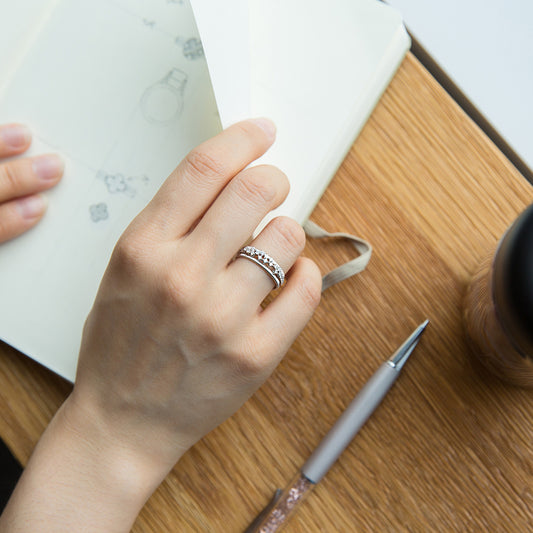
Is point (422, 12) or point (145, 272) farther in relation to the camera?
point (422, 12)

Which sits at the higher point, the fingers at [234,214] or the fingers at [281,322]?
the fingers at [234,214]

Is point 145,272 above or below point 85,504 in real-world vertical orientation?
above

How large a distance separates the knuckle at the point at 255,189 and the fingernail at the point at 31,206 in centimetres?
18

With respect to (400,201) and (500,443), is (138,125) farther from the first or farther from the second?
(500,443)

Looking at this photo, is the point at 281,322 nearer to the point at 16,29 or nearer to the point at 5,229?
the point at 5,229

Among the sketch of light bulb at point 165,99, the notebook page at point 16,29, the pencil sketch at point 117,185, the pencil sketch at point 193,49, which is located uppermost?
the pencil sketch at point 193,49

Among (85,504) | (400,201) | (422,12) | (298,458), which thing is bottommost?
(85,504)

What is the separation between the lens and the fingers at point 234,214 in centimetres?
40

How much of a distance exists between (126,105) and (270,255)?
0.64 feet

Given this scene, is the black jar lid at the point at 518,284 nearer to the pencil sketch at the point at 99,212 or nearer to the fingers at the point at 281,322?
the fingers at the point at 281,322

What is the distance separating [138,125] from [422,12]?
30cm

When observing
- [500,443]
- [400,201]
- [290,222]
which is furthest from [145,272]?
[500,443]

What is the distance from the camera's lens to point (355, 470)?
0.45 m

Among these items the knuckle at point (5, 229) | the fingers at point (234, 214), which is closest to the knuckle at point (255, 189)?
the fingers at point (234, 214)
